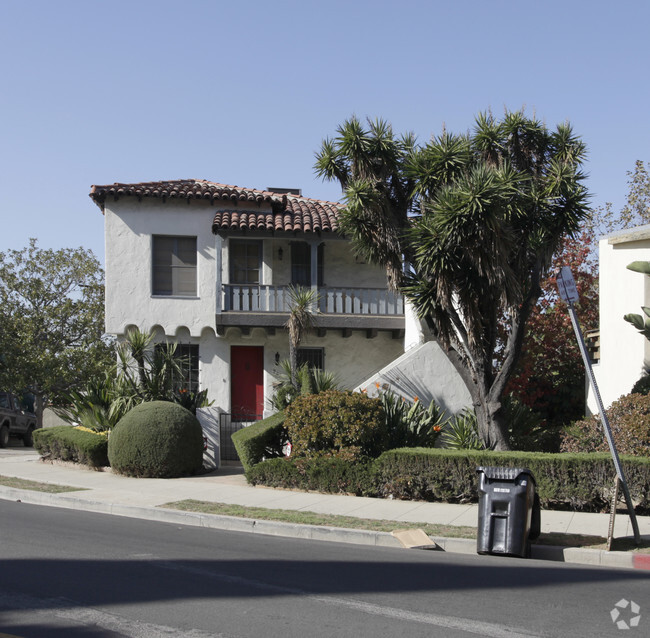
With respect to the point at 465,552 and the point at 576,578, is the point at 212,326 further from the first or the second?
the point at 576,578

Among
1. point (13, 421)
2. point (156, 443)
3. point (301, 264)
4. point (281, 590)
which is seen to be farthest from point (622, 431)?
point (13, 421)

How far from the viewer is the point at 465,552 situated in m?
8.84

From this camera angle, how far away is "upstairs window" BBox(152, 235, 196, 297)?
2108cm

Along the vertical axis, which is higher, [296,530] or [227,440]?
[227,440]

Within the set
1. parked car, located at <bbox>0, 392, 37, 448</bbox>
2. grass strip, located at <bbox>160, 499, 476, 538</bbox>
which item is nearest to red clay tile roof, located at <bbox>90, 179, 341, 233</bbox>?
parked car, located at <bbox>0, 392, 37, 448</bbox>

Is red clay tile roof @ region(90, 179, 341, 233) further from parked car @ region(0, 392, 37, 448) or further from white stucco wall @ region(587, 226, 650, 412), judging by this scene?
parked car @ region(0, 392, 37, 448)

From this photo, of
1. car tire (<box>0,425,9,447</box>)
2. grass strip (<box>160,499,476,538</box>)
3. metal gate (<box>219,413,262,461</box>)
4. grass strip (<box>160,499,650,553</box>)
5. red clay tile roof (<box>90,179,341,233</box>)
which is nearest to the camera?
grass strip (<box>160,499,650,553</box>)

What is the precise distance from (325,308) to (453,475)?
9396mm

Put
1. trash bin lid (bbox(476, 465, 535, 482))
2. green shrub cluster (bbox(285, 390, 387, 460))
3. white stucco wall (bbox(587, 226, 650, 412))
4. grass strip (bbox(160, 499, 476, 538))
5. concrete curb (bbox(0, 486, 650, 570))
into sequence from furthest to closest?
1. white stucco wall (bbox(587, 226, 650, 412))
2. green shrub cluster (bbox(285, 390, 387, 460))
3. grass strip (bbox(160, 499, 476, 538))
4. trash bin lid (bbox(476, 465, 535, 482))
5. concrete curb (bbox(0, 486, 650, 570))

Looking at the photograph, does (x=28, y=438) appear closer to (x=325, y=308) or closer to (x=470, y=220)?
(x=325, y=308)

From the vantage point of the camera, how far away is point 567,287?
909cm

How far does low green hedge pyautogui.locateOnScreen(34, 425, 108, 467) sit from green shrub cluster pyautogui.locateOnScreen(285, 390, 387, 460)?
453cm

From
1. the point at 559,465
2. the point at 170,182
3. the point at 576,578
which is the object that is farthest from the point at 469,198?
the point at 170,182

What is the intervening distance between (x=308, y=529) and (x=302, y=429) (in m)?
3.90
